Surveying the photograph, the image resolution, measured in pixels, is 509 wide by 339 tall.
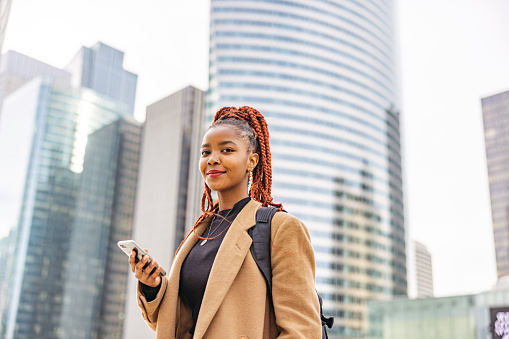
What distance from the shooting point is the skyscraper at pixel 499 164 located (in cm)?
8644

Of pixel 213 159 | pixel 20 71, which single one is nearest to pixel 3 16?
pixel 213 159

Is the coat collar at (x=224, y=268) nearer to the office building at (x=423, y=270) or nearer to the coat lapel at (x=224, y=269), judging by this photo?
the coat lapel at (x=224, y=269)

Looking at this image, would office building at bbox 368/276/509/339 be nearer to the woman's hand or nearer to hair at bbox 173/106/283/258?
hair at bbox 173/106/283/258

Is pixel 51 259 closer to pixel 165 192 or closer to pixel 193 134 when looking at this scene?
pixel 165 192

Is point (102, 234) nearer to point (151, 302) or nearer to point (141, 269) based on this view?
point (151, 302)

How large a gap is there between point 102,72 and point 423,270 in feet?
379

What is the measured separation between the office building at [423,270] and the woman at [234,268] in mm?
165871

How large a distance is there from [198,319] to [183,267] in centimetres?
33

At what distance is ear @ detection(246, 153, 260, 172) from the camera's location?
225cm

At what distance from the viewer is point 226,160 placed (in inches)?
85.9

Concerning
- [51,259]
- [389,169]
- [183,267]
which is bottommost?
[183,267]

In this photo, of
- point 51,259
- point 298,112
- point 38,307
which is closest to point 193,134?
point 298,112

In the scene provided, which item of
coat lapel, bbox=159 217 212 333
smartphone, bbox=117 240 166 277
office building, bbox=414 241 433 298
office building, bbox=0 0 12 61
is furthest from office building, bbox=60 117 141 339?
office building, bbox=414 241 433 298

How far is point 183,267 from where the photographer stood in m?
2.19
